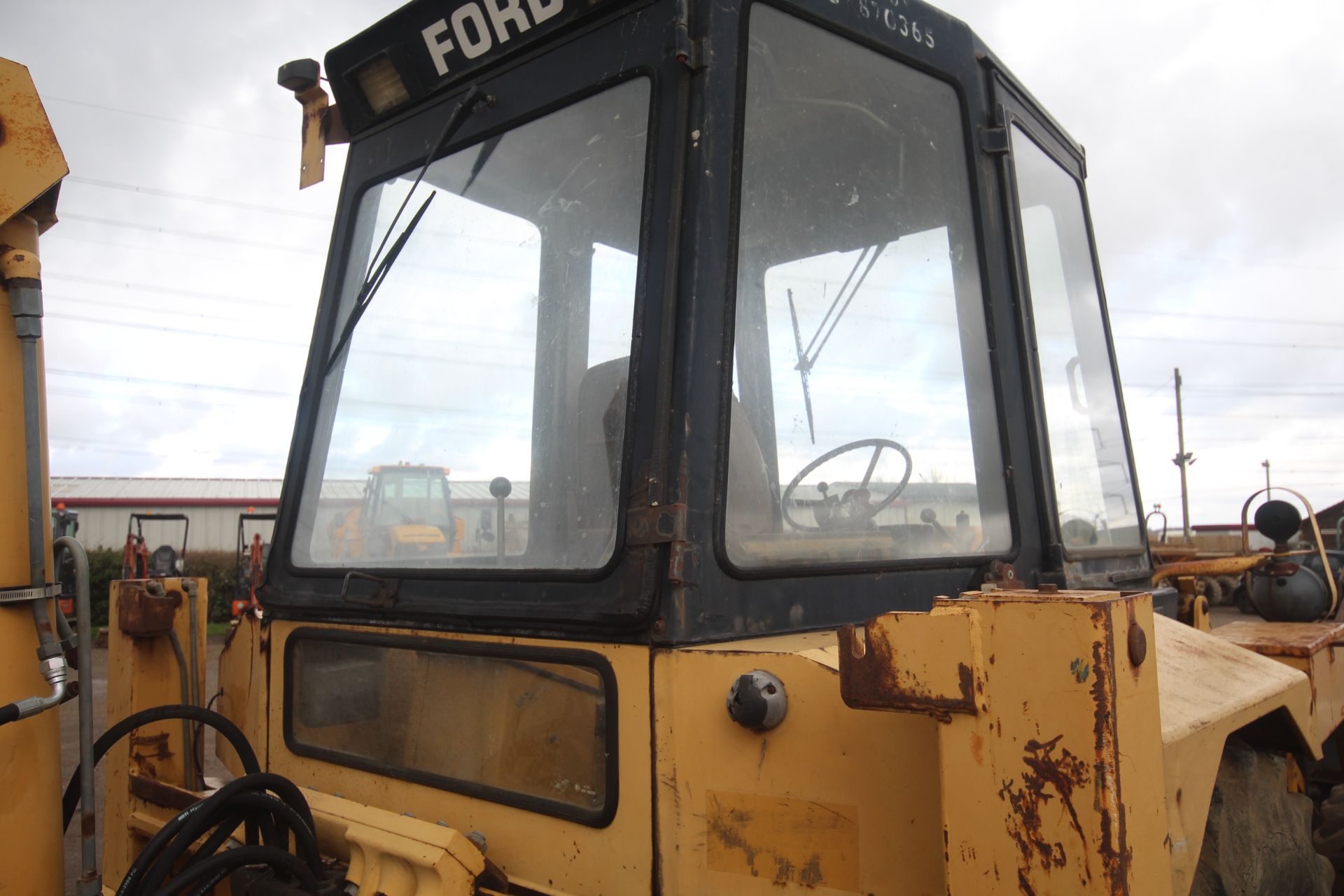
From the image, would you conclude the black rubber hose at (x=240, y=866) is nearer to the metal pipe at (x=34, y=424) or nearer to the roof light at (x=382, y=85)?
the metal pipe at (x=34, y=424)

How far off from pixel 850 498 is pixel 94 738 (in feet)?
6.37

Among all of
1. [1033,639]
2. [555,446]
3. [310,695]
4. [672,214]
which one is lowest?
[310,695]

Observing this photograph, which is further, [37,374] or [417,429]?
[417,429]

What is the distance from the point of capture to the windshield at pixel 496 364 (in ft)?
5.65

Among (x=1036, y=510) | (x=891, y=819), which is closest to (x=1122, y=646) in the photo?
(x=891, y=819)

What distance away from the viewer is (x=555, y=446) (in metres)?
1.76

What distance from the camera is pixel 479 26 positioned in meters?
1.99

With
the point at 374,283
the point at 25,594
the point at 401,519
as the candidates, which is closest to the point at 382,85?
the point at 374,283

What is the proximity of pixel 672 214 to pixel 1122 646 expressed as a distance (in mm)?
929

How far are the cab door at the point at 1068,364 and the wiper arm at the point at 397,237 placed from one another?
1.16 m

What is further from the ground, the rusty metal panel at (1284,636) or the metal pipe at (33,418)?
the metal pipe at (33,418)

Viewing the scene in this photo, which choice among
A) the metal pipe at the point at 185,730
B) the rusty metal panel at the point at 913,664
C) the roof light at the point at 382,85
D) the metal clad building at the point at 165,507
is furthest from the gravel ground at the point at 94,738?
the metal clad building at the point at 165,507

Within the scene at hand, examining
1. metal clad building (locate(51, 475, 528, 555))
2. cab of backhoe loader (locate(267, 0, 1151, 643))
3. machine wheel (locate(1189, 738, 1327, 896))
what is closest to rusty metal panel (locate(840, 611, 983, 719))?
cab of backhoe loader (locate(267, 0, 1151, 643))

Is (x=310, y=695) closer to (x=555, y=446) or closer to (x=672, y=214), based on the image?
(x=555, y=446)
